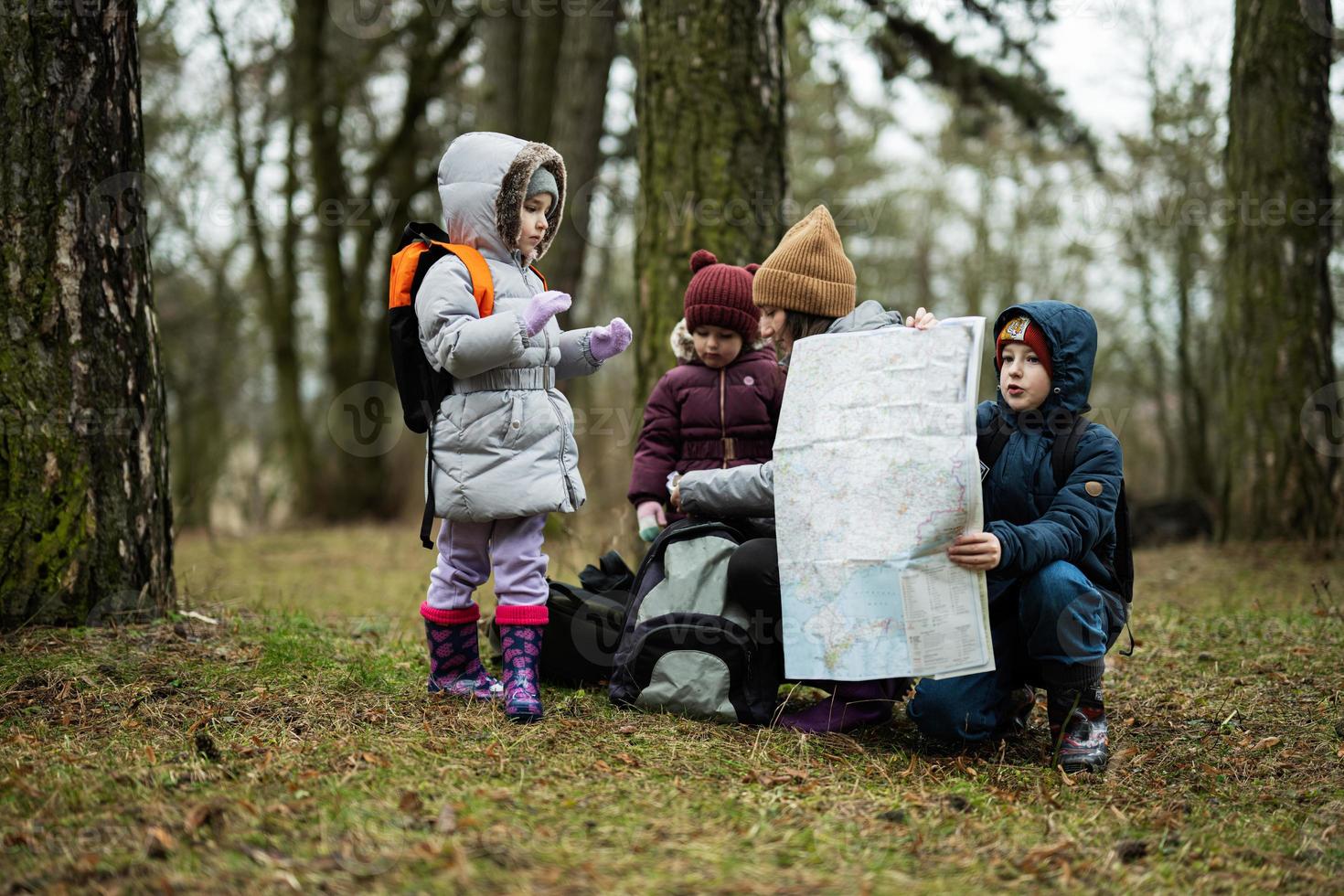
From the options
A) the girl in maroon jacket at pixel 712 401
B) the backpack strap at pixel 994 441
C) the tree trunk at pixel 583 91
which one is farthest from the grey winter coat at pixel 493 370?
the tree trunk at pixel 583 91

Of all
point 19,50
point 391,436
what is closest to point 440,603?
point 19,50

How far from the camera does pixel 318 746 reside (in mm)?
2844

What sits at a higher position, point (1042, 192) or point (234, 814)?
point (1042, 192)

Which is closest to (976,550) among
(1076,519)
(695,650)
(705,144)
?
(1076,519)

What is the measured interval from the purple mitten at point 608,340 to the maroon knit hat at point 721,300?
1.25 feet

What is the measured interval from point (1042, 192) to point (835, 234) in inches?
650

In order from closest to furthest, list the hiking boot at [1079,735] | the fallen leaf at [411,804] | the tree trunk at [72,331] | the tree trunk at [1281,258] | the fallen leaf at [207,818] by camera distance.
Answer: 1. the fallen leaf at [207,818]
2. the fallen leaf at [411,804]
3. the hiking boot at [1079,735]
4. the tree trunk at [72,331]
5. the tree trunk at [1281,258]

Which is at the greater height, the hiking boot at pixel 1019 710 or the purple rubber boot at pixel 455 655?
the purple rubber boot at pixel 455 655

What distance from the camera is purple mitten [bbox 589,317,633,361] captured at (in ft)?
11.2

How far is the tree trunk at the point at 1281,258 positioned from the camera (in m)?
7.55

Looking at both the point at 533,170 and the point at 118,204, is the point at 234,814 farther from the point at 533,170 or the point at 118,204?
the point at 118,204

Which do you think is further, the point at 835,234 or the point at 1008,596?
the point at 835,234

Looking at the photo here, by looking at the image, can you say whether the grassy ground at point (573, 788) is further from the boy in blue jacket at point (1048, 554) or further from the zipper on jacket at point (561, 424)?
the zipper on jacket at point (561, 424)

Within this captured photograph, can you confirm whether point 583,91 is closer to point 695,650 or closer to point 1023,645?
point 695,650
